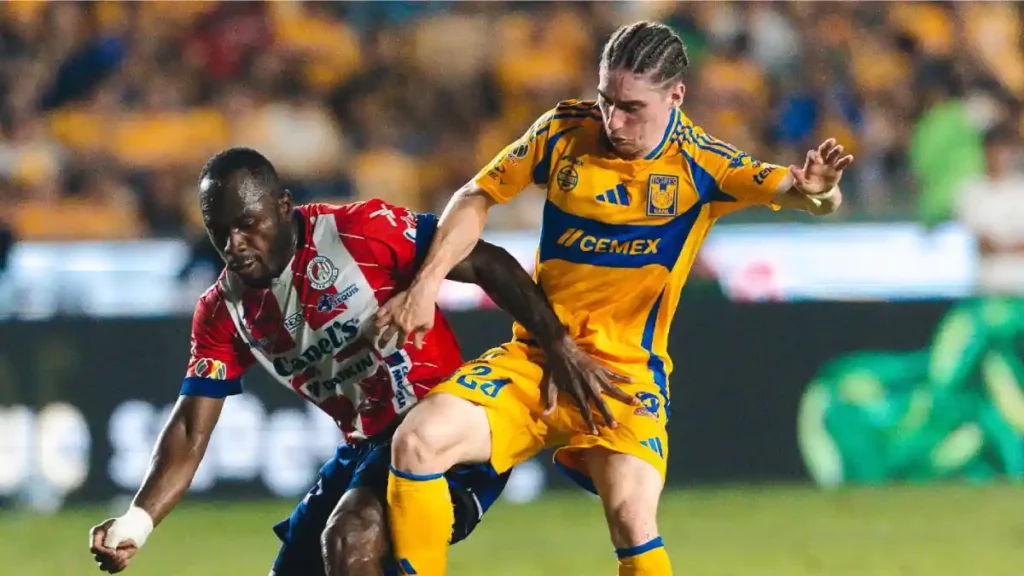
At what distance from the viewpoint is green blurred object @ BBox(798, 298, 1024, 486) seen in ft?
36.2

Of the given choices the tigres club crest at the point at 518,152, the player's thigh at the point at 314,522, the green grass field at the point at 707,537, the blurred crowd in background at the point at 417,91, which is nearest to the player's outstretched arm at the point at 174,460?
the player's thigh at the point at 314,522

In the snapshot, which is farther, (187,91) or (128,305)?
(187,91)

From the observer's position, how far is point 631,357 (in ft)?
18.0

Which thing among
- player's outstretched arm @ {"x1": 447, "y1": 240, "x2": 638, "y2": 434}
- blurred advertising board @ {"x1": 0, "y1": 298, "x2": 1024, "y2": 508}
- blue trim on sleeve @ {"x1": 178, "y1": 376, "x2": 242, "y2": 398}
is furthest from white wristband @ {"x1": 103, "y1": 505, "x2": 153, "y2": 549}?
blurred advertising board @ {"x1": 0, "y1": 298, "x2": 1024, "y2": 508}

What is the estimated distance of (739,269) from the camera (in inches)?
453

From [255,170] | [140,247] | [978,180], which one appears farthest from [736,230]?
[255,170]

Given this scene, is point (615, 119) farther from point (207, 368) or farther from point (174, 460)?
point (174, 460)

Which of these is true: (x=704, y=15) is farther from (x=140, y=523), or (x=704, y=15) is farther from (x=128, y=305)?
(x=140, y=523)

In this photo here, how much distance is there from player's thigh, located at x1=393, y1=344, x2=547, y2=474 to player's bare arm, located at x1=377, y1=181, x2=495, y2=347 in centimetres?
25

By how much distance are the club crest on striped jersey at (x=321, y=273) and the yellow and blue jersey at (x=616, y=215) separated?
647 millimetres

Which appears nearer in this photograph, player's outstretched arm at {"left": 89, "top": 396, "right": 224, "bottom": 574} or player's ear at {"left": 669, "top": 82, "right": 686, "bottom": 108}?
player's outstretched arm at {"left": 89, "top": 396, "right": 224, "bottom": 574}

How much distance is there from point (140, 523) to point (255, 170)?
3.89 ft

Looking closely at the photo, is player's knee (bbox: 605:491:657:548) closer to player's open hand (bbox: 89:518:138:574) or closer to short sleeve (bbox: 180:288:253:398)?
short sleeve (bbox: 180:288:253:398)

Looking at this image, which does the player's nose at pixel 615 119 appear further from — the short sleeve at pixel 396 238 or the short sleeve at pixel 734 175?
the short sleeve at pixel 396 238
